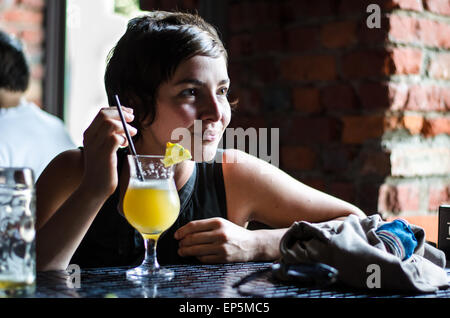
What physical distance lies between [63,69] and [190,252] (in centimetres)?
190

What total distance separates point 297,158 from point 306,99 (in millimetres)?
206

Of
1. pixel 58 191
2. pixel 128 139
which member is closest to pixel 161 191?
pixel 128 139

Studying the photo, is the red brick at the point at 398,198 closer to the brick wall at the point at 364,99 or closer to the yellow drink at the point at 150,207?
the brick wall at the point at 364,99

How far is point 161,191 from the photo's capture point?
45.7 inches

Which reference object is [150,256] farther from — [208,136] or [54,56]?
[54,56]

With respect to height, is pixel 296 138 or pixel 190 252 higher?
pixel 296 138

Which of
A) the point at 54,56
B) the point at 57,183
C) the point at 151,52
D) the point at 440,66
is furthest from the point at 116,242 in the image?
the point at 54,56

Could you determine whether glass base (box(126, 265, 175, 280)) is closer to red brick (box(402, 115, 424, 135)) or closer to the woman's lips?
the woman's lips

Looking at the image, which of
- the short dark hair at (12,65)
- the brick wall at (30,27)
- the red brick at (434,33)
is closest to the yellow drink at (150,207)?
the red brick at (434,33)

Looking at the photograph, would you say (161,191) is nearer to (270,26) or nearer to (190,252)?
(190,252)

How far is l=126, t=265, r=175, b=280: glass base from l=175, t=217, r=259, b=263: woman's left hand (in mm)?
156

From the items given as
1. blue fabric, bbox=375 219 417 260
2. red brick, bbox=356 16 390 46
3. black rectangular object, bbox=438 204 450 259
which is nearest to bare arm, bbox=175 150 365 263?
black rectangular object, bbox=438 204 450 259

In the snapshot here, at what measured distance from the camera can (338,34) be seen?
6.88ft

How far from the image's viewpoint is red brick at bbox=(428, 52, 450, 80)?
2072 mm
